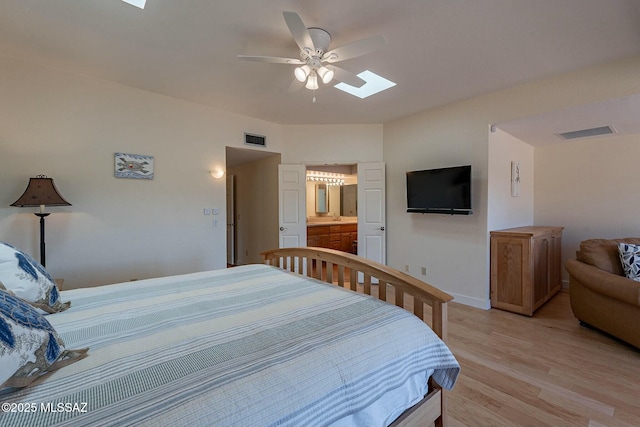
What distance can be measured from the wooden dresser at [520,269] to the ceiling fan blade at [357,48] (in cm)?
257

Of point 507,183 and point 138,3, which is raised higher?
point 138,3

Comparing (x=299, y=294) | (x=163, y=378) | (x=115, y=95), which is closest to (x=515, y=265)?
(x=299, y=294)

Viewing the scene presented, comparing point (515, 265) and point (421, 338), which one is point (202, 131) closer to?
point (421, 338)

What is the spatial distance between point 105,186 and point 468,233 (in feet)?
13.9

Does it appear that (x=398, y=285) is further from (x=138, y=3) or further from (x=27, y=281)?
(x=138, y=3)

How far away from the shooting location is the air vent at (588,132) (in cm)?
325

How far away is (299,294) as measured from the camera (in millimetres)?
1532

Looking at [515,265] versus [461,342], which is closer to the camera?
[461,342]

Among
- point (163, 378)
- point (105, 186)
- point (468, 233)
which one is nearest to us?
point (163, 378)

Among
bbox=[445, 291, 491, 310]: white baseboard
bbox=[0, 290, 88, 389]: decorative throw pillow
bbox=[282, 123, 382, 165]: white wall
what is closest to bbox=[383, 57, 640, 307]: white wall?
bbox=[445, 291, 491, 310]: white baseboard

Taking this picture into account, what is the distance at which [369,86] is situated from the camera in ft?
10.2

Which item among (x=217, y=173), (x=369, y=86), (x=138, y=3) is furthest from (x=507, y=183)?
(x=138, y=3)

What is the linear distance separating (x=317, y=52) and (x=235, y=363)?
2075 mm

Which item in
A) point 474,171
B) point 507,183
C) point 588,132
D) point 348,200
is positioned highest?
point 588,132
